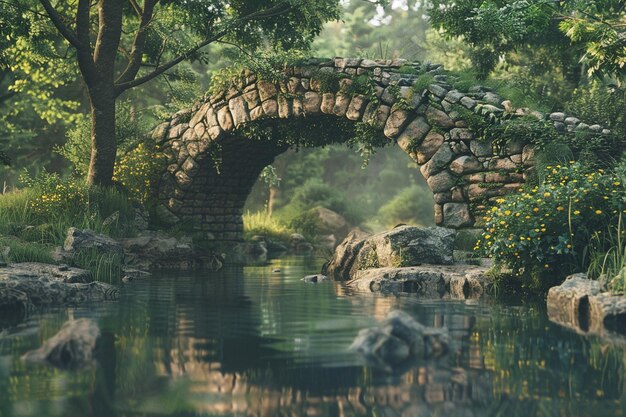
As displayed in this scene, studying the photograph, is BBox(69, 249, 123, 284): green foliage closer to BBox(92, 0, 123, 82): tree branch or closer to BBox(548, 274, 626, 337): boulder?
BBox(92, 0, 123, 82): tree branch

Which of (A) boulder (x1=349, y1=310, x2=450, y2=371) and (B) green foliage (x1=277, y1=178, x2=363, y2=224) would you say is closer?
(A) boulder (x1=349, y1=310, x2=450, y2=371)

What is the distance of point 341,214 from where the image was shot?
1435 inches

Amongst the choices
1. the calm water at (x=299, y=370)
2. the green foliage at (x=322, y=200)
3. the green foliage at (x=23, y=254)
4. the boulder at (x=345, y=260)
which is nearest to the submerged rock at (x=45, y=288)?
the calm water at (x=299, y=370)

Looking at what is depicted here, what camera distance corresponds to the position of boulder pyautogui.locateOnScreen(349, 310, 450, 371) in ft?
23.4

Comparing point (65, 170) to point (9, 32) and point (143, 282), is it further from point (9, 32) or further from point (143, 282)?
point (143, 282)

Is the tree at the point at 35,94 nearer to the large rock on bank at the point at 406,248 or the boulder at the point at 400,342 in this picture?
the large rock on bank at the point at 406,248

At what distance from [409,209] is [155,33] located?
73.8 ft

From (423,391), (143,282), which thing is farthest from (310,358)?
(143,282)

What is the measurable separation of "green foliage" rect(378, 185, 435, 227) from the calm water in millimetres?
31277

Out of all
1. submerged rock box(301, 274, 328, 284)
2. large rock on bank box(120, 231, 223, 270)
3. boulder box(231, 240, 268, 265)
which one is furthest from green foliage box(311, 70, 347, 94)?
boulder box(231, 240, 268, 265)

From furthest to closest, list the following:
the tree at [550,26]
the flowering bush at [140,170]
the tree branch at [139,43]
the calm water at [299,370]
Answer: the flowering bush at [140,170]
the tree branch at [139,43]
the tree at [550,26]
the calm water at [299,370]

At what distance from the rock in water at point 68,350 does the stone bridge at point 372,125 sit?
377 inches

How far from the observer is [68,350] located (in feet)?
22.8

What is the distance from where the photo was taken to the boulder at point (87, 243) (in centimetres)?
1470
